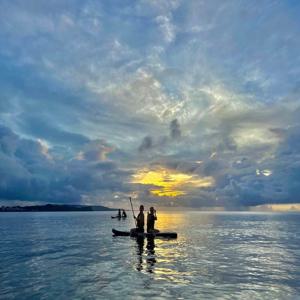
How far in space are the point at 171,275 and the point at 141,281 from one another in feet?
9.77

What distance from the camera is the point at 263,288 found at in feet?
72.7

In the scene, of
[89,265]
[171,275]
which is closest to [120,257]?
[89,265]

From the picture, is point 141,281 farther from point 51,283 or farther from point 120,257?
point 120,257

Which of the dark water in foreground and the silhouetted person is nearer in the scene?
the dark water in foreground

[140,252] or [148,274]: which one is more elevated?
[140,252]

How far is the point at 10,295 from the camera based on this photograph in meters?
20.2

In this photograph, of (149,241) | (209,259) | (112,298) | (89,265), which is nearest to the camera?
(112,298)

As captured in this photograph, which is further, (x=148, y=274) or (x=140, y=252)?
(x=140, y=252)

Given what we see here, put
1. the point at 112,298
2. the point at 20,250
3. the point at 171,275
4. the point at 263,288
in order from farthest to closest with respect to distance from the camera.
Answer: the point at 20,250 → the point at 171,275 → the point at 263,288 → the point at 112,298

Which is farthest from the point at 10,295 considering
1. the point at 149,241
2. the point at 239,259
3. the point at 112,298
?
the point at 149,241

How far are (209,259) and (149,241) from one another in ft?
54.1

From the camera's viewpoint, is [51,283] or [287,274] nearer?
[51,283]

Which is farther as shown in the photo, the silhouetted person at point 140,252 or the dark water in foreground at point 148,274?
the silhouetted person at point 140,252

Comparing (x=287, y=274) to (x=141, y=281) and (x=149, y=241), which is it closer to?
(x=141, y=281)
